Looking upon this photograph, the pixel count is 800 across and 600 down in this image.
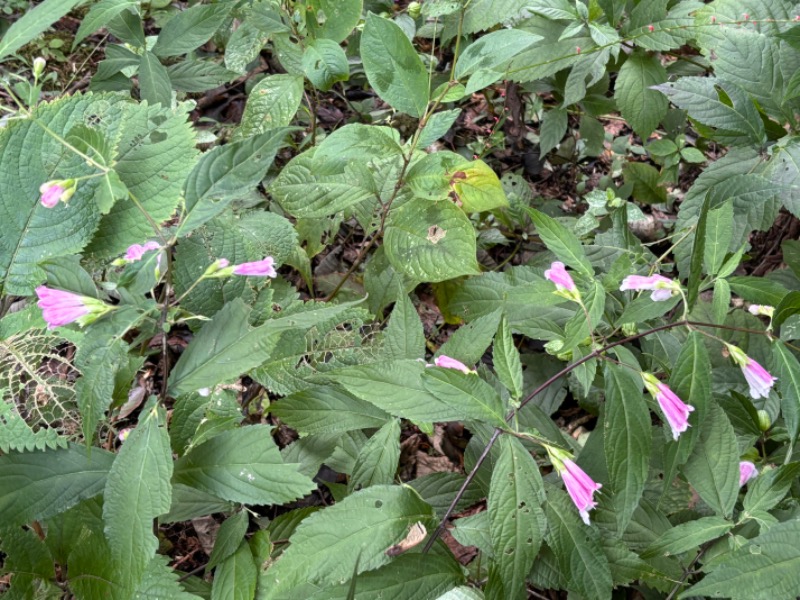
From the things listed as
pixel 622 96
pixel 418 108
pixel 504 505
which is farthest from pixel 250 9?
pixel 504 505

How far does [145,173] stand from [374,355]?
33.0 inches

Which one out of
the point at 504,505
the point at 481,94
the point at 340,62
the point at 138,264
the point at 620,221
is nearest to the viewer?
the point at 138,264

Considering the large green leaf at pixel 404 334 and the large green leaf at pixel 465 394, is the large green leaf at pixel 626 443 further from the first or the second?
the large green leaf at pixel 404 334

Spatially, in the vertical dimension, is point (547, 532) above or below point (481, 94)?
below

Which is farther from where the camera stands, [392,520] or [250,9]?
[250,9]

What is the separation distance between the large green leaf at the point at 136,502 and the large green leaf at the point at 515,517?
714 millimetres

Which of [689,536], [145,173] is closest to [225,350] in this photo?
[145,173]

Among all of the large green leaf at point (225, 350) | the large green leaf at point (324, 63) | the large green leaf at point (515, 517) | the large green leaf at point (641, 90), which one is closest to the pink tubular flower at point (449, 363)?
the large green leaf at point (515, 517)

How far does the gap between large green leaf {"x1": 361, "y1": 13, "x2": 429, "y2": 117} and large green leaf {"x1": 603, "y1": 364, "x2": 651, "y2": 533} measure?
1022 millimetres

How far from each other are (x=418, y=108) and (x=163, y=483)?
1.26 meters

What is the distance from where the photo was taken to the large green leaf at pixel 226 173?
123cm

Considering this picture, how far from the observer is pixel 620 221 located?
2250 millimetres

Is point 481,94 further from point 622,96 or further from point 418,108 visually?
point 418,108

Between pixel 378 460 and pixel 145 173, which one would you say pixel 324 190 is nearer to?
pixel 145 173
